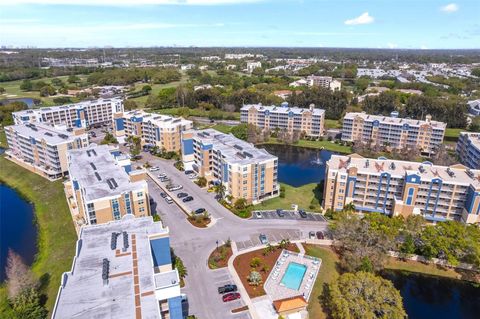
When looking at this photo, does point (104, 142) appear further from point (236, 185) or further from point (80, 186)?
point (236, 185)

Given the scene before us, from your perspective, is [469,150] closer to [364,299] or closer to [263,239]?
[263,239]

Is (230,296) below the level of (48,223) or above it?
above

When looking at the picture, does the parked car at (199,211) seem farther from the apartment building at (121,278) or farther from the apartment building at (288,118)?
the apartment building at (288,118)

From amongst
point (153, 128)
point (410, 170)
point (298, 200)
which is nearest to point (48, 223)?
point (153, 128)

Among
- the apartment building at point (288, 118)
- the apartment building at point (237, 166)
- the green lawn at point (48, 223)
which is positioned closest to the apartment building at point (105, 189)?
the green lawn at point (48, 223)

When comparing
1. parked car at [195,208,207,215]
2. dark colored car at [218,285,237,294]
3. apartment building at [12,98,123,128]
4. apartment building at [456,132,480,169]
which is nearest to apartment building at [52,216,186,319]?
dark colored car at [218,285,237,294]
